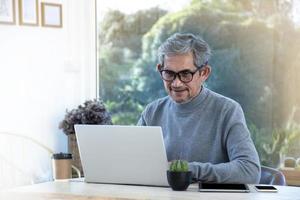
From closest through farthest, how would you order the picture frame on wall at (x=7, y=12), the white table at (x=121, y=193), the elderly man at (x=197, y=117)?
the white table at (x=121, y=193)
the elderly man at (x=197, y=117)
the picture frame on wall at (x=7, y=12)

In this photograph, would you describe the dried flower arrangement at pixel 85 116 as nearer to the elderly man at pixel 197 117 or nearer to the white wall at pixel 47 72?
the white wall at pixel 47 72

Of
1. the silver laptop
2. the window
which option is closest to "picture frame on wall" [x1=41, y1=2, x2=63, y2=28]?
the window

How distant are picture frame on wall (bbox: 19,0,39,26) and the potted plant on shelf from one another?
2.12ft

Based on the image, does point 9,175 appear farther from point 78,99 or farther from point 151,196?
point 151,196

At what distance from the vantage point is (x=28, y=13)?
142 inches

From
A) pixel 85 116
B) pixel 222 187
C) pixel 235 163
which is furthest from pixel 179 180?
pixel 85 116

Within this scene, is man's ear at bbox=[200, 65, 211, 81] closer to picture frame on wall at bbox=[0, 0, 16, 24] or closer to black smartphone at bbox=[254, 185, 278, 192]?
black smartphone at bbox=[254, 185, 278, 192]

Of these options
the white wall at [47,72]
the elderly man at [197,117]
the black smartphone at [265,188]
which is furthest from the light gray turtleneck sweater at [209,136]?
the white wall at [47,72]

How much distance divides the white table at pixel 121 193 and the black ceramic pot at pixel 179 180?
21mm

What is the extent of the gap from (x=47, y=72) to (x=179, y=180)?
6.76ft

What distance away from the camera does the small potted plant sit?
189cm

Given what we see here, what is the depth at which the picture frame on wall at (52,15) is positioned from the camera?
3717 millimetres

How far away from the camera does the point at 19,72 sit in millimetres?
3564

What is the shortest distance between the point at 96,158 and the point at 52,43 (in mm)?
1889
